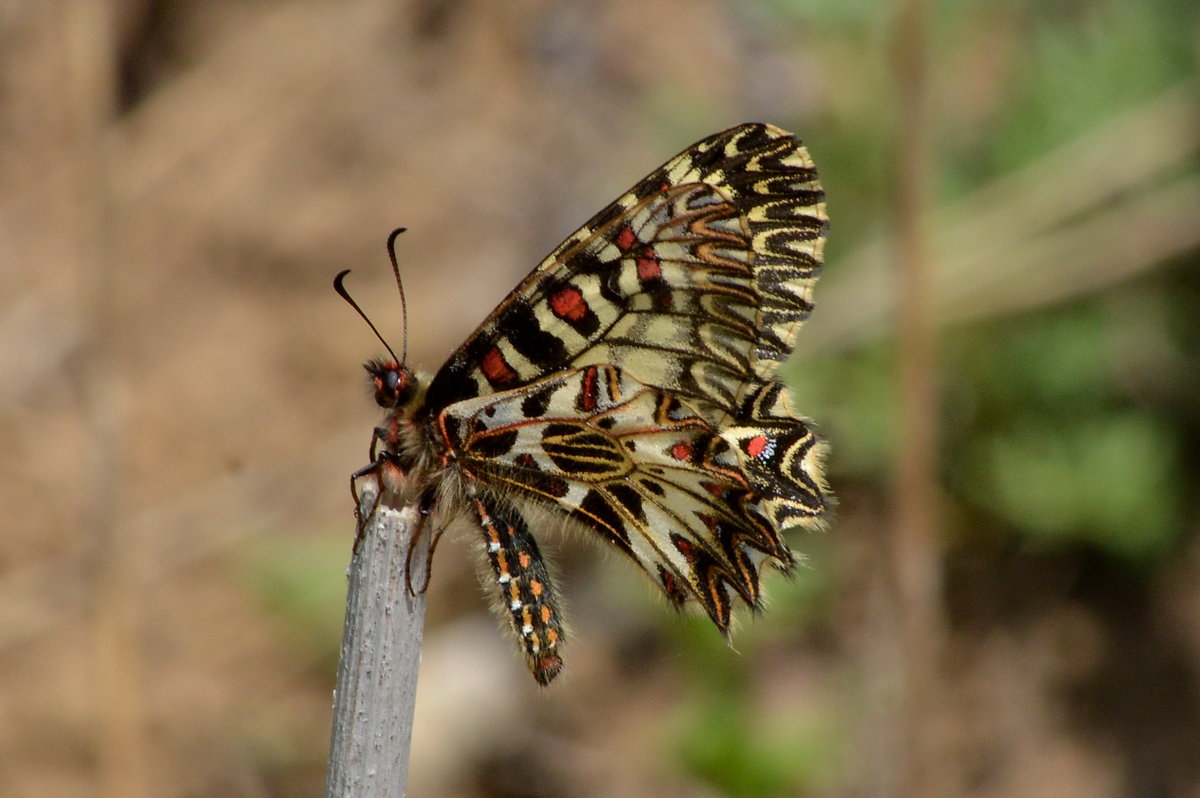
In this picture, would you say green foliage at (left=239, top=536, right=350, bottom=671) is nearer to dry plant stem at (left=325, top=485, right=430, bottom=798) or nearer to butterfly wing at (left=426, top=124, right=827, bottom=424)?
butterfly wing at (left=426, top=124, right=827, bottom=424)

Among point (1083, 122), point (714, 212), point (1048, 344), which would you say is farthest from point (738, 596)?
point (1083, 122)

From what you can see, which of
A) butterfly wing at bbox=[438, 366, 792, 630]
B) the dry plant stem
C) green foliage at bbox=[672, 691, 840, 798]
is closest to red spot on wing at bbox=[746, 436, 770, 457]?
butterfly wing at bbox=[438, 366, 792, 630]

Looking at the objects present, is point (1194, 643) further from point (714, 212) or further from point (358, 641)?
point (358, 641)

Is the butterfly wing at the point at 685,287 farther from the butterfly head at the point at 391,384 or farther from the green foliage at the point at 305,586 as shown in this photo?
the green foliage at the point at 305,586

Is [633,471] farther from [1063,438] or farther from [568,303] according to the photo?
[1063,438]

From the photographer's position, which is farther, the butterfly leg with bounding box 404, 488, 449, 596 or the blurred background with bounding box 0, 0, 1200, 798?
the blurred background with bounding box 0, 0, 1200, 798

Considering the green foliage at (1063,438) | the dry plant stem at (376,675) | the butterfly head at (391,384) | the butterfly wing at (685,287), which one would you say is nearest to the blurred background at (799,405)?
the green foliage at (1063,438)

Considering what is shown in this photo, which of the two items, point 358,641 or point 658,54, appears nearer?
point 358,641
